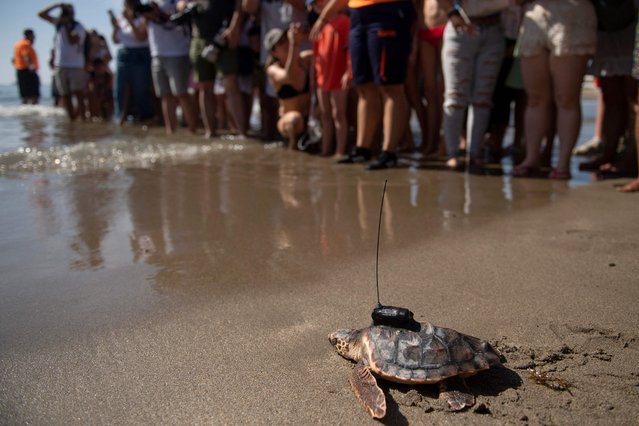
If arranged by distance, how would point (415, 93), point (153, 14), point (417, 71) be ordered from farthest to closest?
point (153, 14) → point (417, 71) → point (415, 93)

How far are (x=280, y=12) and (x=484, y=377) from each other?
5.71m

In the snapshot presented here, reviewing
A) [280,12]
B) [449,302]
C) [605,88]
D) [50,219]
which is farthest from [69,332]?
[280,12]

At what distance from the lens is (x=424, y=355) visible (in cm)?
159

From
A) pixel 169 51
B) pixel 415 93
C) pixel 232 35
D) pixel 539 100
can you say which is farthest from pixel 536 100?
pixel 169 51

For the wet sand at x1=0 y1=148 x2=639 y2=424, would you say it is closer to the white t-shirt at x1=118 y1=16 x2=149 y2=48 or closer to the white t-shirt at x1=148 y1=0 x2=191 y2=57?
the white t-shirt at x1=148 y1=0 x2=191 y2=57

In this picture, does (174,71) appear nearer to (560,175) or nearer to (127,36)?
(127,36)

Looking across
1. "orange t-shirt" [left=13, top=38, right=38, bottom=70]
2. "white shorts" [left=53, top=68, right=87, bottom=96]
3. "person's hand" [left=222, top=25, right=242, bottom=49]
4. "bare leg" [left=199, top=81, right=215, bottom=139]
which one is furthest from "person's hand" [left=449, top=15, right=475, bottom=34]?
"orange t-shirt" [left=13, top=38, right=38, bottom=70]

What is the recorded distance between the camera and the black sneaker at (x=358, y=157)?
517 centimetres

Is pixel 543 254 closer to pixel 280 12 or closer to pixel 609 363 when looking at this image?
pixel 609 363

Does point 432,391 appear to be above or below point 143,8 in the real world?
below

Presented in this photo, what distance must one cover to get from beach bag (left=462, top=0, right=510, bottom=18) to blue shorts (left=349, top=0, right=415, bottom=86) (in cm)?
47

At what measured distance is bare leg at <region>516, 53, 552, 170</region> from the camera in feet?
14.1

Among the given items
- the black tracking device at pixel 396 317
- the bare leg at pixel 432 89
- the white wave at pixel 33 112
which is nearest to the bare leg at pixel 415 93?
the bare leg at pixel 432 89

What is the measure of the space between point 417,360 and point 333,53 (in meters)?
4.30
